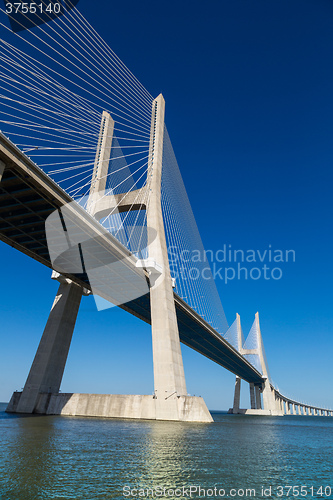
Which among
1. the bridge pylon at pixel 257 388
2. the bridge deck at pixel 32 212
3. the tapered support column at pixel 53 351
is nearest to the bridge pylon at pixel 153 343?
the tapered support column at pixel 53 351

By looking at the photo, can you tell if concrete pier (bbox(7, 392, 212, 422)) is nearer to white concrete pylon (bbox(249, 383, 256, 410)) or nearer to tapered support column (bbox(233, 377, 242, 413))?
tapered support column (bbox(233, 377, 242, 413))

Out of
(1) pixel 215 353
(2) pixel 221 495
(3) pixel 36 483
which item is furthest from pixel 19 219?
(1) pixel 215 353

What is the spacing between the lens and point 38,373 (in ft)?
101

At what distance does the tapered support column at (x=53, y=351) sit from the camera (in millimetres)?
30359

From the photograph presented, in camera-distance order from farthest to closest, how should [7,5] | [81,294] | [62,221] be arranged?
[81,294] < [62,221] < [7,5]

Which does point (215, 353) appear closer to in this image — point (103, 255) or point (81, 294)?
point (81, 294)

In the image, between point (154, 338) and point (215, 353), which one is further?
point (215, 353)

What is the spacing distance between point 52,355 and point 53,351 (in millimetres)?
331

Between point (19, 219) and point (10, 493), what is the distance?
825 inches

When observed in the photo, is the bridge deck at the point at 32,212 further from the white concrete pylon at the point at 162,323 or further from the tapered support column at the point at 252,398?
the tapered support column at the point at 252,398

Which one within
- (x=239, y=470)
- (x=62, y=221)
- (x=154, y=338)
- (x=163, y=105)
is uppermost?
(x=163, y=105)

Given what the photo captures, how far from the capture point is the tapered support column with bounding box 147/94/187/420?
27750mm

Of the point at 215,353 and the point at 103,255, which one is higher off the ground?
the point at 215,353

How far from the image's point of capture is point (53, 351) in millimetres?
31328
